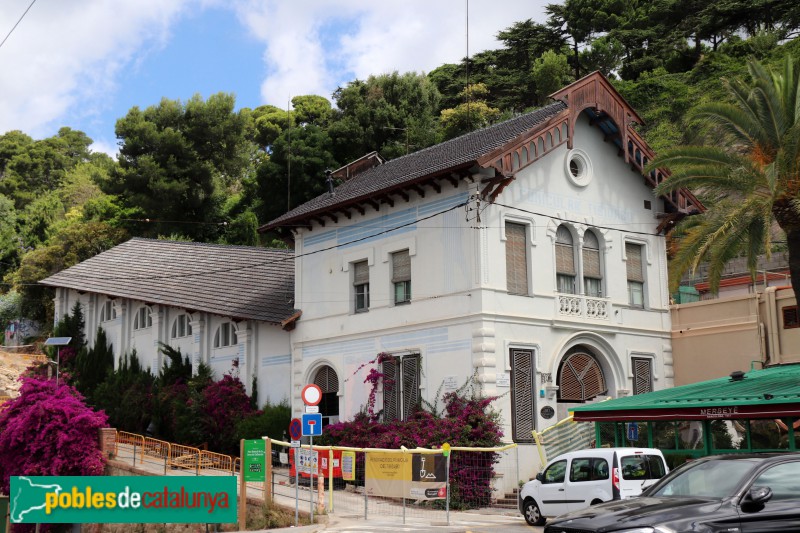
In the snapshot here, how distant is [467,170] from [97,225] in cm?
4389

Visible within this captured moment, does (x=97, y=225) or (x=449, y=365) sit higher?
(x=97, y=225)

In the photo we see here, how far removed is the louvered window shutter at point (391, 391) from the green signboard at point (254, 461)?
295 inches

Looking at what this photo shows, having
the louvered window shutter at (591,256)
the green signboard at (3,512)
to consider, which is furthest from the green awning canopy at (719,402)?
the green signboard at (3,512)

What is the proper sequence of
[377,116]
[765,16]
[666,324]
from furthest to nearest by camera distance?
[765,16]
[377,116]
[666,324]


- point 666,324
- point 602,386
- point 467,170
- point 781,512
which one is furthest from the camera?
point 666,324

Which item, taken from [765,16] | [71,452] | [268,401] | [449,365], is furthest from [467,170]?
[765,16]

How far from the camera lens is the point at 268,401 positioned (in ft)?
110

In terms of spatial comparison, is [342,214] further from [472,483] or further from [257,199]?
[257,199]

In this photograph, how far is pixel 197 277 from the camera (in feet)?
132

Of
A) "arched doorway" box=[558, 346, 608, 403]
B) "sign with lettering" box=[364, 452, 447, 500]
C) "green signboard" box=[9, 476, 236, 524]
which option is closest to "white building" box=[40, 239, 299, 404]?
"arched doorway" box=[558, 346, 608, 403]

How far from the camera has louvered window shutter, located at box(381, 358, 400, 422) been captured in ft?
93.7

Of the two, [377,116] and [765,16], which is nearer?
[377,116]

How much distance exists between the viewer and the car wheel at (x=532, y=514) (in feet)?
66.4

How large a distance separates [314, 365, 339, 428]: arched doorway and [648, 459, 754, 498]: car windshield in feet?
66.7
